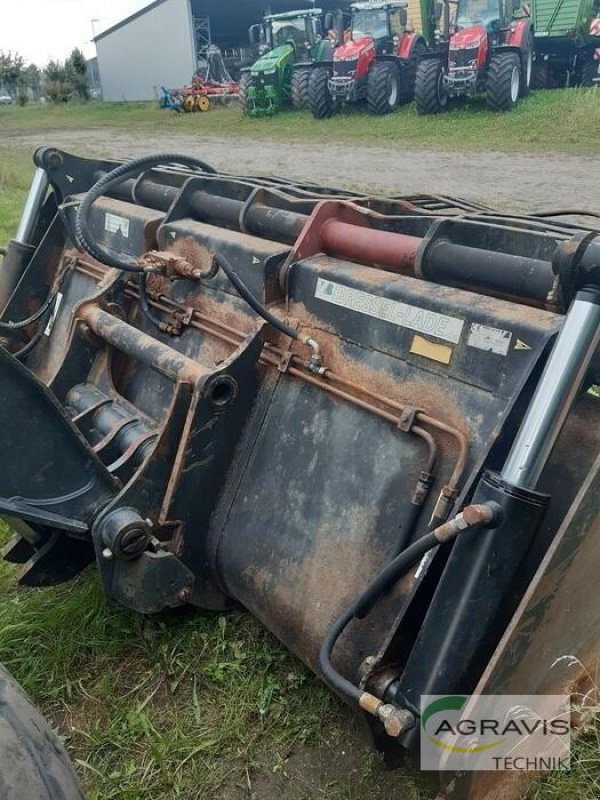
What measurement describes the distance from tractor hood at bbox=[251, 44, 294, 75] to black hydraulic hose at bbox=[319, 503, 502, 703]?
21379mm

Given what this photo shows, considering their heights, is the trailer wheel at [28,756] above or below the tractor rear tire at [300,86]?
above

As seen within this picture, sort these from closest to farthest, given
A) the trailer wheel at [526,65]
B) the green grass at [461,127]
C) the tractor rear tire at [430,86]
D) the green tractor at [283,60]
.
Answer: the green grass at [461,127] → the tractor rear tire at [430,86] → the trailer wheel at [526,65] → the green tractor at [283,60]

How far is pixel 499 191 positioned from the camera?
9.72 metres

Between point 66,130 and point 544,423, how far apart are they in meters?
27.0

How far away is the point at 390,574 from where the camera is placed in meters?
1.78

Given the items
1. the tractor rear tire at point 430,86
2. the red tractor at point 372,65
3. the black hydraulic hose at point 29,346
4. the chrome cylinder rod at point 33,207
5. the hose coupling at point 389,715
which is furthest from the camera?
the red tractor at point 372,65

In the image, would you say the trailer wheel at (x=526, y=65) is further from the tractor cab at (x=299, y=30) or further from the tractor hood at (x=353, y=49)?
the tractor cab at (x=299, y=30)

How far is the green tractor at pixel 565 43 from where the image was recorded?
18062 mm

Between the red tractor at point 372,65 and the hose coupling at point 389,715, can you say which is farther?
the red tractor at point 372,65

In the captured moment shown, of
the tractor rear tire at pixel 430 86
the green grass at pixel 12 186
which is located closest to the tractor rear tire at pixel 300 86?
the tractor rear tire at pixel 430 86

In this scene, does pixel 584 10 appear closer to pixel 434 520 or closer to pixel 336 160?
pixel 336 160

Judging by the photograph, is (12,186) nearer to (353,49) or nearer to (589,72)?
(353,49)

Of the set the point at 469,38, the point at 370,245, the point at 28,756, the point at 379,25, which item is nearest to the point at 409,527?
the point at 370,245

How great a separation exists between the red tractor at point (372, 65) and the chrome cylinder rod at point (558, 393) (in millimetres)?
17390
